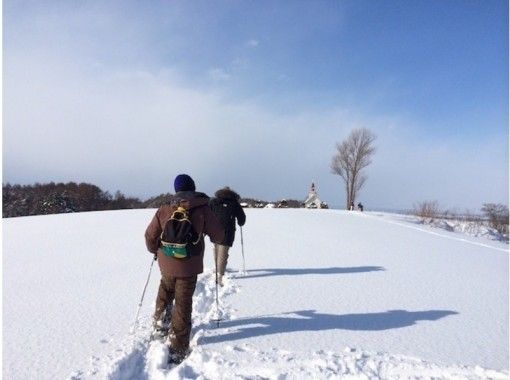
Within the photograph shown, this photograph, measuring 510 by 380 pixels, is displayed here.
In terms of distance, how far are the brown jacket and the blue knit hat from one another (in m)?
0.08

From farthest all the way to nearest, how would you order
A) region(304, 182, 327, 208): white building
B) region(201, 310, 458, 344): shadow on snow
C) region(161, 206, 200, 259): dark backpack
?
region(304, 182, 327, 208): white building
region(201, 310, 458, 344): shadow on snow
region(161, 206, 200, 259): dark backpack

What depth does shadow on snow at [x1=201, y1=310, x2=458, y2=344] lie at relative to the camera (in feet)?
16.9

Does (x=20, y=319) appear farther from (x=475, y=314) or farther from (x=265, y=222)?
(x=265, y=222)

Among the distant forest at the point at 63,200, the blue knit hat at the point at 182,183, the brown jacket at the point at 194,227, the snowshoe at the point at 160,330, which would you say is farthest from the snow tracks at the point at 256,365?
the distant forest at the point at 63,200

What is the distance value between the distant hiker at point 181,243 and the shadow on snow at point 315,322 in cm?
49

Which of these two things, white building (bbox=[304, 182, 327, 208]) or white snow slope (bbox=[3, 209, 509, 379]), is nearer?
white snow slope (bbox=[3, 209, 509, 379])

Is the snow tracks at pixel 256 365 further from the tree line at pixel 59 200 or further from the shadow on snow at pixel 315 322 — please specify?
the tree line at pixel 59 200

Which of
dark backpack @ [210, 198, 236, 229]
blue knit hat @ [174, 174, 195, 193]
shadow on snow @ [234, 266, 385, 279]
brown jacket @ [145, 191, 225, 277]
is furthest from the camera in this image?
shadow on snow @ [234, 266, 385, 279]

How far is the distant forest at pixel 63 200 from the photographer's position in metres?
30.2

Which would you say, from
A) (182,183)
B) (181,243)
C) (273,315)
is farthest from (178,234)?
(273,315)

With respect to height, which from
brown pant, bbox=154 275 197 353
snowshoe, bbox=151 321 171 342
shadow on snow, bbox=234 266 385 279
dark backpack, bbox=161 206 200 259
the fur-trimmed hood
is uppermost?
the fur-trimmed hood

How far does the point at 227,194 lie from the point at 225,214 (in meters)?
0.38

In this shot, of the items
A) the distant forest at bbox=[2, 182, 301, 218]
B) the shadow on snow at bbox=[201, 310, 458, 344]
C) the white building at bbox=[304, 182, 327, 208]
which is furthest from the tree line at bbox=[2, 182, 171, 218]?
the shadow on snow at bbox=[201, 310, 458, 344]

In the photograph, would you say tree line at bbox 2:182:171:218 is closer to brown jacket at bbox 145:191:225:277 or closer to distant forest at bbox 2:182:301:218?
distant forest at bbox 2:182:301:218
